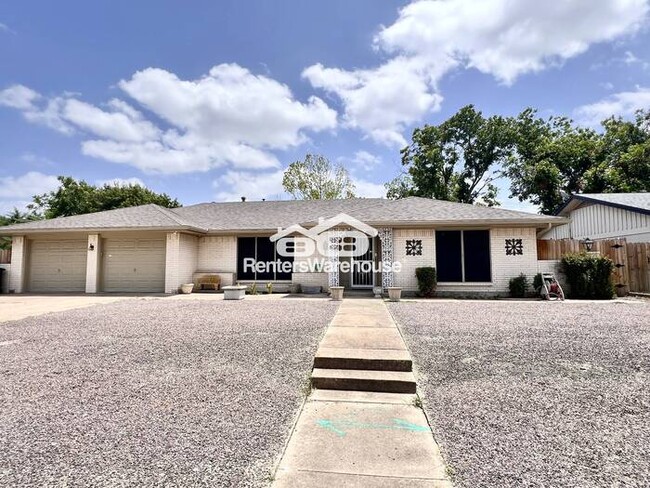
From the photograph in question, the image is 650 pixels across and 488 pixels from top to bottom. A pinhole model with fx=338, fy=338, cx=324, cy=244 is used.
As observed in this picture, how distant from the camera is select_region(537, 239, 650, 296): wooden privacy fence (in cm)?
1148

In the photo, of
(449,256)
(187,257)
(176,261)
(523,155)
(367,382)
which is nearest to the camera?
(367,382)

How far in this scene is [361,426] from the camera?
2828 mm

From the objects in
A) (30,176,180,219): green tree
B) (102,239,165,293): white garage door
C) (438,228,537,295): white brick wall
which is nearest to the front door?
(438,228,537,295): white brick wall

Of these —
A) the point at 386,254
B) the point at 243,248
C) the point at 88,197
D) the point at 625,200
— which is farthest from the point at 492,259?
the point at 88,197

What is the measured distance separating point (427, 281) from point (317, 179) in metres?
19.7

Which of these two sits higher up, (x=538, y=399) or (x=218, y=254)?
(x=218, y=254)

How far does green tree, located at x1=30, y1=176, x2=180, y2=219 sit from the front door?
81.0 ft

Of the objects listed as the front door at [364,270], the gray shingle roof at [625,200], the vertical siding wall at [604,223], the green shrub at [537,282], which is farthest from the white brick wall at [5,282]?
the vertical siding wall at [604,223]

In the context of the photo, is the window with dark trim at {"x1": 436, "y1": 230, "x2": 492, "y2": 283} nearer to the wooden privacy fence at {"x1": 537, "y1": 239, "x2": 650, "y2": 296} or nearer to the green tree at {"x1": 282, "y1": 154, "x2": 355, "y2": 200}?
the wooden privacy fence at {"x1": 537, "y1": 239, "x2": 650, "y2": 296}

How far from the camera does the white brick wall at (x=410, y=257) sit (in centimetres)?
1190

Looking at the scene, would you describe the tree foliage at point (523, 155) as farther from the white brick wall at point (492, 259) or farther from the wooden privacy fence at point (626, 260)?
the white brick wall at point (492, 259)

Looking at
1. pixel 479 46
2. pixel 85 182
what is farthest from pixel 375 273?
pixel 85 182

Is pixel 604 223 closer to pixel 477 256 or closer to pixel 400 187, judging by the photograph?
pixel 477 256

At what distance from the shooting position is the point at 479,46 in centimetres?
1018
